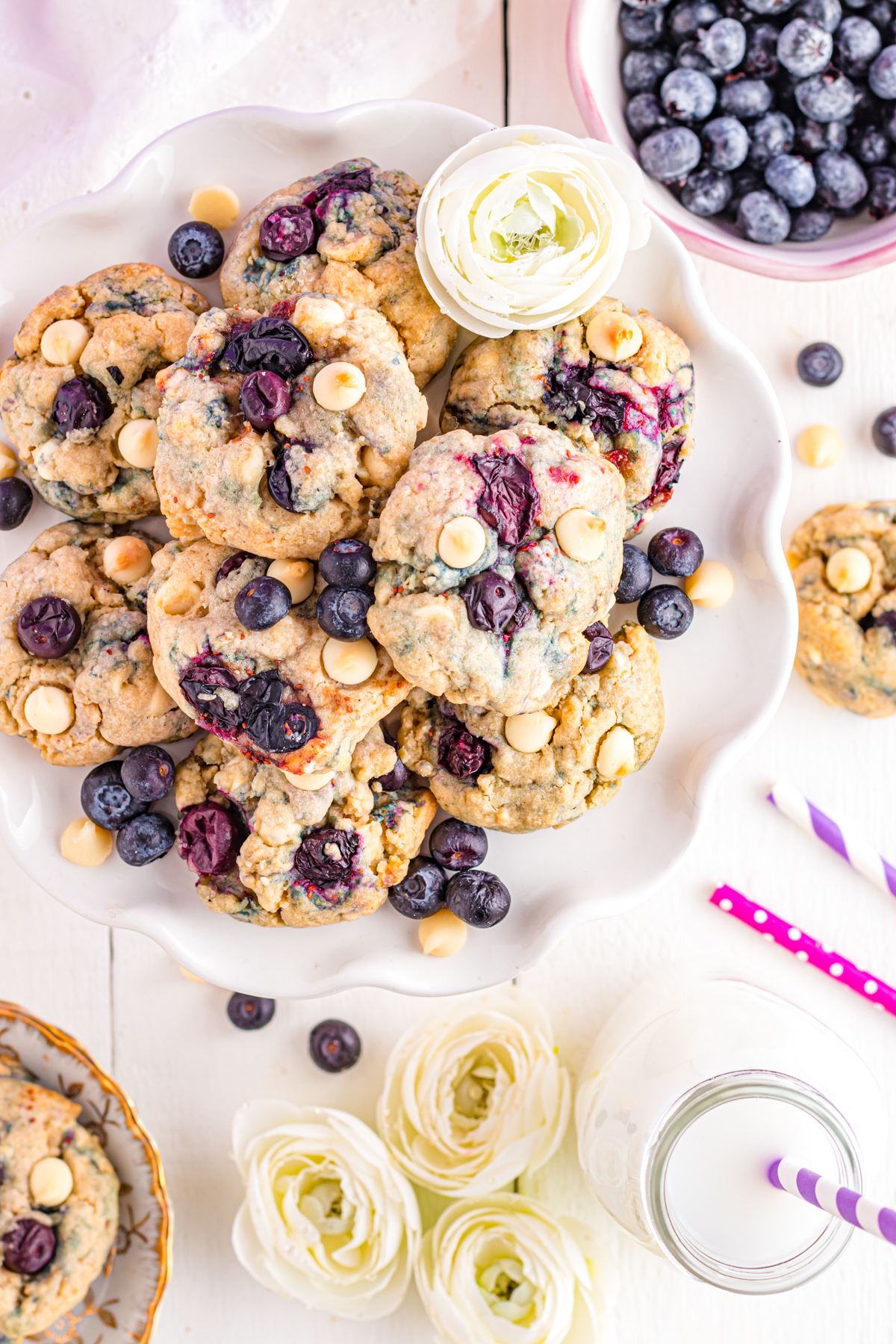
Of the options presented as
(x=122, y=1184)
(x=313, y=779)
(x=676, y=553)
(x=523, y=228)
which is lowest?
(x=122, y=1184)

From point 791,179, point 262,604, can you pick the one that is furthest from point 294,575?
point 791,179

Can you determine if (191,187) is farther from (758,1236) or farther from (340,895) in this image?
(758,1236)

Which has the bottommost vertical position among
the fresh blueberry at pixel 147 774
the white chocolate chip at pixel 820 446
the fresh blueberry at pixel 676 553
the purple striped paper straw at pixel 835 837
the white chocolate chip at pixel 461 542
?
the purple striped paper straw at pixel 835 837

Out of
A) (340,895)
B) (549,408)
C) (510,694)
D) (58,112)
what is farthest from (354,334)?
(58,112)

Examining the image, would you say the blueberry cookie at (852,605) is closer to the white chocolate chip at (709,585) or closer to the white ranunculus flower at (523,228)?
the white chocolate chip at (709,585)

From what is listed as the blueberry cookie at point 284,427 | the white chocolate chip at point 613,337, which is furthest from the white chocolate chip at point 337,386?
the white chocolate chip at point 613,337

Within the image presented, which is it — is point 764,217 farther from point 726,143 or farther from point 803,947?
point 803,947

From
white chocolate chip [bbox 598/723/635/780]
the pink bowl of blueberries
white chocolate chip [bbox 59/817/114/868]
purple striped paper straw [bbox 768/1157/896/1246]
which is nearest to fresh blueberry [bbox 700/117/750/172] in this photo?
the pink bowl of blueberries
